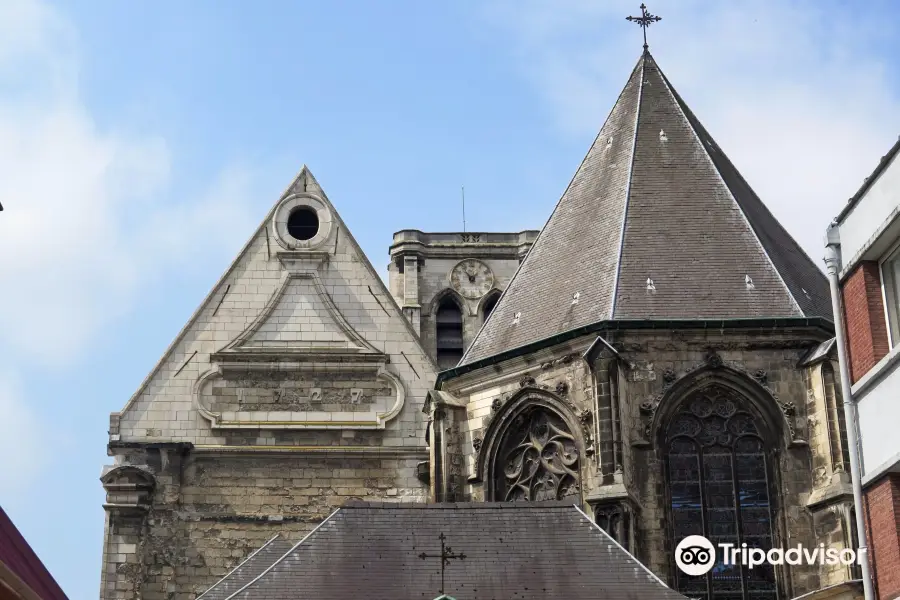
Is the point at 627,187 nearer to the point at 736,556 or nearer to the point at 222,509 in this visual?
the point at 736,556

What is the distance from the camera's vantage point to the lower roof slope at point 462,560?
18.0 m

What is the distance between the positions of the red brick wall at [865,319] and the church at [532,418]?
3.95 metres

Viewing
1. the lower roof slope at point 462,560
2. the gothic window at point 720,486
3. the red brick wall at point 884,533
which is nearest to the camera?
the red brick wall at point 884,533

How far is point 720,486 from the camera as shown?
22750 millimetres

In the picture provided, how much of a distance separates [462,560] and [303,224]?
11709 mm

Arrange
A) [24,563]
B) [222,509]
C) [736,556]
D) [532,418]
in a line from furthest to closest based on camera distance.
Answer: [222,509] < [532,418] < [736,556] < [24,563]

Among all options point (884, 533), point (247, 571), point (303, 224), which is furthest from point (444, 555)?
point (303, 224)

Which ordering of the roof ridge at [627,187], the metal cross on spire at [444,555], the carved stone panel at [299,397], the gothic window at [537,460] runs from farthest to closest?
the carved stone panel at [299,397], the roof ridge at [627,187], the gothic window at [537,460], the metal cross on spire at [444,555]

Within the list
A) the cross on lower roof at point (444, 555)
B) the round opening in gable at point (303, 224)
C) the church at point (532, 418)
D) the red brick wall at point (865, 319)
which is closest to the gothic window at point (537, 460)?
the church at point (532, 418)

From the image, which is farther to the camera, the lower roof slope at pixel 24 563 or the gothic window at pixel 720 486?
the gothic window at pixel 720 486

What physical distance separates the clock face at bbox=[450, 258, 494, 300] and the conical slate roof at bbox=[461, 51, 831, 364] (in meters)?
11.2

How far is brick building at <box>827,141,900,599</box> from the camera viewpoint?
1445 cm

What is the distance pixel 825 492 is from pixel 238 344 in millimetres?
10356

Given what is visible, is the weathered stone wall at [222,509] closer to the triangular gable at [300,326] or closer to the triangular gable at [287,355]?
the triangular gable at [287,355]
